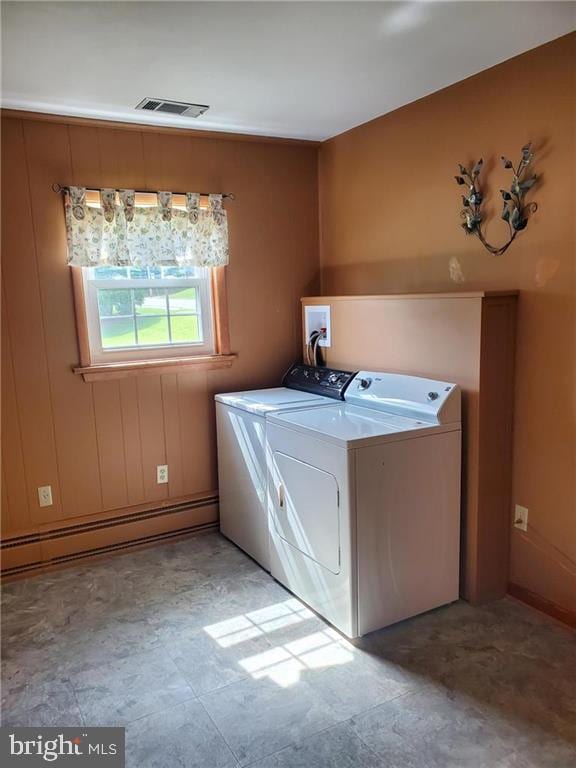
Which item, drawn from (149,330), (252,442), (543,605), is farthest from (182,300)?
(543,605)

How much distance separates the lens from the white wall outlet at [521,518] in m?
2.61

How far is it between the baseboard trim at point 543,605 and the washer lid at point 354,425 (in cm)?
84

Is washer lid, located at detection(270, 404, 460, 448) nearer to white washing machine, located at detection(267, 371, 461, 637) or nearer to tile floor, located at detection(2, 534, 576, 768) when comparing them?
white washing machine, located at detection(267, 371, 461, 637)

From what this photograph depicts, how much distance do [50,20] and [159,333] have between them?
5.66ft

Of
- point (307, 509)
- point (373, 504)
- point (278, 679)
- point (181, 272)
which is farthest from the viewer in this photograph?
point (181, 272)

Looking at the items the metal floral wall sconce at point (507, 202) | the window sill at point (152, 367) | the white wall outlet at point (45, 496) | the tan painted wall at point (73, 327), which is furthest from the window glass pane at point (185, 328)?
the metal floral wall sconce at point (507, 202)

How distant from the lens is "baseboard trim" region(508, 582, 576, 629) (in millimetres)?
2428

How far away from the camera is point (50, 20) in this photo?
6.38ft

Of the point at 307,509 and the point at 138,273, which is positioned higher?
the point at 138,273

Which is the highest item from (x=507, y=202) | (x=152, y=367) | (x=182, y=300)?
(x=507, y=202)

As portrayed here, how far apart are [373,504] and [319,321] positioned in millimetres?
1529

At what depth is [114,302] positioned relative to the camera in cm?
323

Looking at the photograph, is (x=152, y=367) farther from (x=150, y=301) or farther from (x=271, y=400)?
(x=271, y=400)

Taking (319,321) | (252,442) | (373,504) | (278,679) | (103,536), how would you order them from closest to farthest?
(278,679) < (373,504) < (252,442) < (103,536) < (319,321)
